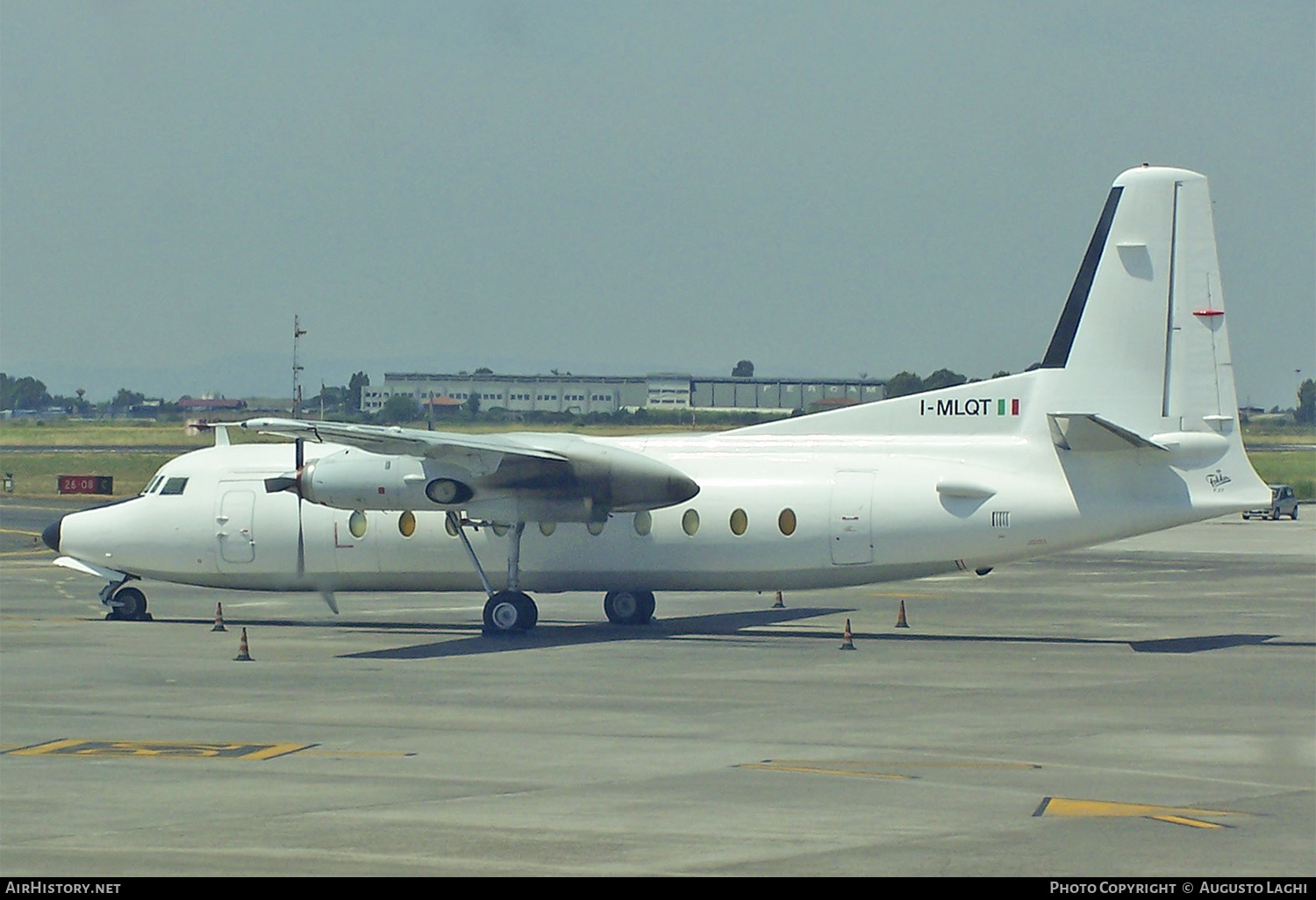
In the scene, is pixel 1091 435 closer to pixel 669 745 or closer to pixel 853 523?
pixel 853 523

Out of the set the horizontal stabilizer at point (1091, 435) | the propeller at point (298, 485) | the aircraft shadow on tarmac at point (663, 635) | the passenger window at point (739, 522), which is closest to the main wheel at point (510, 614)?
the aircraft shadow on tarmac at point (663, 635)

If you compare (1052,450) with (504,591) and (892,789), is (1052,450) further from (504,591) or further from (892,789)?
(892,789)

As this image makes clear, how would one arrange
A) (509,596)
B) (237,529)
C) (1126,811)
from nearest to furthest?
(1126,811)
(509,596)
(237,529)

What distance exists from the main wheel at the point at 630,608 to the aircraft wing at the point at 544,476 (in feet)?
8.24

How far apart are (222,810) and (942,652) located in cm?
1336

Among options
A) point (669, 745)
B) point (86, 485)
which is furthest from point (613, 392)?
point (669, 745)

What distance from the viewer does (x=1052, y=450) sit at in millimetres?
23766

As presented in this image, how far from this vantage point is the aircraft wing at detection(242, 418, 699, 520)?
2461 cm

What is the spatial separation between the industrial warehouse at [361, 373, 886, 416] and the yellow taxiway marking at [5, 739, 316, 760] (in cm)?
2719

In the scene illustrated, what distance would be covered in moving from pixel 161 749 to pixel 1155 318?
1576 cm

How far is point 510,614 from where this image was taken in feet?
83.1

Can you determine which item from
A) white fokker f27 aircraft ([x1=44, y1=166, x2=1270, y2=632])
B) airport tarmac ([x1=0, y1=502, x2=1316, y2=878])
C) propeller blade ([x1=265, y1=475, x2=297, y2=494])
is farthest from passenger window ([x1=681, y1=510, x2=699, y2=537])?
propeller blade ([x1=265, y1=475, x2=297, y2=494])

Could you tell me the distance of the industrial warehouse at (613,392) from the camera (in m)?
49.4

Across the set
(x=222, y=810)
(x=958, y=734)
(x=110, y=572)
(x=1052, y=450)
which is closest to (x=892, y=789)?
(x=958, y=734)
